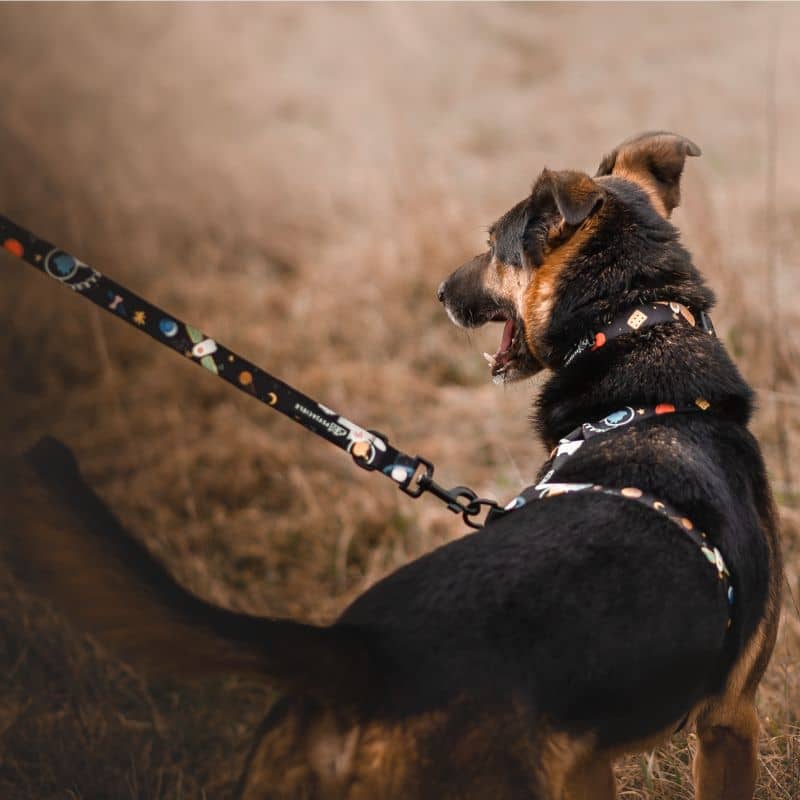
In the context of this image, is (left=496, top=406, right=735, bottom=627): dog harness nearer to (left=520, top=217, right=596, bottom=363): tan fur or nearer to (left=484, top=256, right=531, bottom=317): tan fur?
(left=520, top=217, right=596, bottom=363): tan fur

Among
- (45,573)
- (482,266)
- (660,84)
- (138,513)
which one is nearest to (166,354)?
(138,513)

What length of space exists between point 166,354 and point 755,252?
15.4 feet

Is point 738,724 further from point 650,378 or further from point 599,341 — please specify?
point 599,341

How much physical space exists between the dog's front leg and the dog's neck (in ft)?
2.39

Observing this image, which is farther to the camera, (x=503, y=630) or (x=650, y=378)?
(x=650, y=378)

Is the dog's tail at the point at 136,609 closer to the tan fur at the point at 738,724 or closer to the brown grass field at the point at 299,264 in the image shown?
the brown grass field at the point at 299,264

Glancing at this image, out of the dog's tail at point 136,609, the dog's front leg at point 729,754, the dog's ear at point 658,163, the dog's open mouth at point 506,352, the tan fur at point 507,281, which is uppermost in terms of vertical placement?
the dog's ear at point 658,163

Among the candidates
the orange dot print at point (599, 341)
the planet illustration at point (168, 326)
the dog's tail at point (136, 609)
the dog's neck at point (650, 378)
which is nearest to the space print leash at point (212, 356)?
the planet illustration at point (168, 326)

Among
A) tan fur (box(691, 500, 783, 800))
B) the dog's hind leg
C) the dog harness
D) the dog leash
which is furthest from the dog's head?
the dog's hind leg

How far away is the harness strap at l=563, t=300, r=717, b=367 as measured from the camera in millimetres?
2578

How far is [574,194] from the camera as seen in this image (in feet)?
8.35

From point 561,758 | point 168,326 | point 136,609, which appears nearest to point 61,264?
point 168,326

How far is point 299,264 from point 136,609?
735cm

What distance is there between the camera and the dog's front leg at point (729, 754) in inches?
91.3
